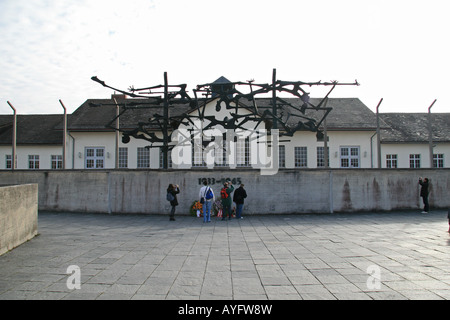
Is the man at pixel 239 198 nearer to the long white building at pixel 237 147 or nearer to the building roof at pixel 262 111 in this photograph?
the long white building at pixel 237 147

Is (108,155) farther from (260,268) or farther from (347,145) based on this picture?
(260,268)

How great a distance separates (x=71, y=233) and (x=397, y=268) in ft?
29.6

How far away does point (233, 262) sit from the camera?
6.73 meters

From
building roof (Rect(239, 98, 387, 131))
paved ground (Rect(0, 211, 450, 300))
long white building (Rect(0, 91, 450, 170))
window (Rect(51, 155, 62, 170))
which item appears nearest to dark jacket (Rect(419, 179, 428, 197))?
paved ground (Rect(0, 211, 450, 300))

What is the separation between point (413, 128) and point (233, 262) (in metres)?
30.9

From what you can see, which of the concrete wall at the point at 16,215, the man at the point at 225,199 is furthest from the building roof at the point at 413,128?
the concrete wall at the point at 16,215

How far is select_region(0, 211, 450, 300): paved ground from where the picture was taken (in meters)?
4.96

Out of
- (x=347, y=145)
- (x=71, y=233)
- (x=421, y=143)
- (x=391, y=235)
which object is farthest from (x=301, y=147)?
(x=71, y=233)

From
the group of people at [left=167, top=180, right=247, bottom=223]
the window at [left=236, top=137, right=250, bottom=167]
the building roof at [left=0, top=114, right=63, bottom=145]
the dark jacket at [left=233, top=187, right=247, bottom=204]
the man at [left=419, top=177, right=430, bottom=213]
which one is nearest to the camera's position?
the group of people at [left=167, top=180, right=247, bottom=223]

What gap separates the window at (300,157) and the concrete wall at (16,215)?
21.4m

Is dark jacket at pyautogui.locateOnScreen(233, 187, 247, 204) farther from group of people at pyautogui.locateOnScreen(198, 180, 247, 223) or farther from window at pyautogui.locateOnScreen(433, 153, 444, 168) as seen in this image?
window at pyautogui.locateOnScreen(433, 153, 444, 168)

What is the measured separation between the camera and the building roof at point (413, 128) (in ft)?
96.1

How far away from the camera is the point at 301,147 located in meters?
27.6

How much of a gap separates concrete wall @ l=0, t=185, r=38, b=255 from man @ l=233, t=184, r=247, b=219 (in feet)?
24.6
